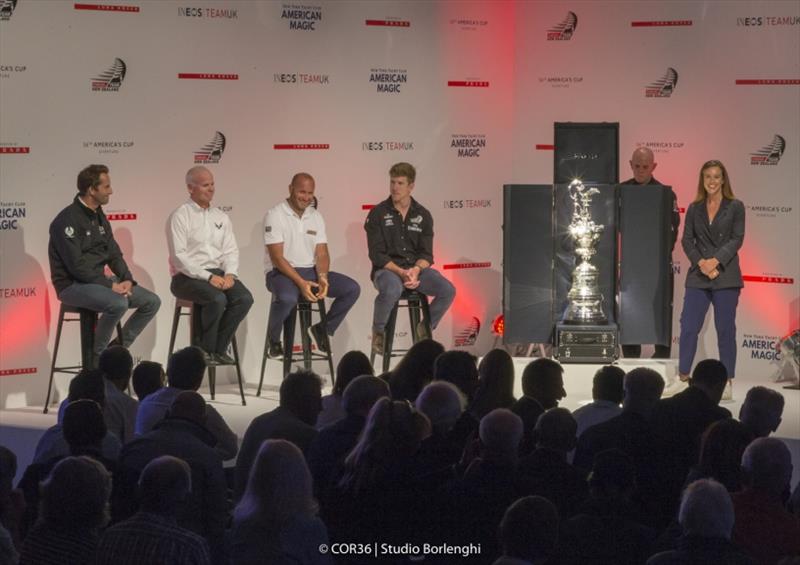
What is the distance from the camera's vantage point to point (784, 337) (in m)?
9.51

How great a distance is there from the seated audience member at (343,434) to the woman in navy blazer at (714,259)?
424 centimetres

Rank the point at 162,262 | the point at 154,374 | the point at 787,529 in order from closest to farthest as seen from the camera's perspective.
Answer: the point at 787,529 → the point at 154,374 → the point at 162,262

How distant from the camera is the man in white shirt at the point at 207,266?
8391 millimetres

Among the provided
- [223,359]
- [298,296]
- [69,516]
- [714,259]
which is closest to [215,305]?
[223,359]

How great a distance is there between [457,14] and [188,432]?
248 inches

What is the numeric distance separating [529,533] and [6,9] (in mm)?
5849

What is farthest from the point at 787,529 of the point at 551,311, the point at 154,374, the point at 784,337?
the point at 784,337

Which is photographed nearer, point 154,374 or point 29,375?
point 154,374

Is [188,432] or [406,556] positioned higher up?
[188,432]

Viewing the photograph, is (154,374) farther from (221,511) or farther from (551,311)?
(551,311)

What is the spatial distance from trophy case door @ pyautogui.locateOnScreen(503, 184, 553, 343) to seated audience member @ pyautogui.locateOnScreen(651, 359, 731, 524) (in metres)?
3.14

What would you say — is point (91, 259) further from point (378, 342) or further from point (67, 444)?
point (67, 444)

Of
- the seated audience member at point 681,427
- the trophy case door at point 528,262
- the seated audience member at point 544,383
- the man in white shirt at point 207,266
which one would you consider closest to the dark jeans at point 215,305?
the man in white shirt at point 207,266

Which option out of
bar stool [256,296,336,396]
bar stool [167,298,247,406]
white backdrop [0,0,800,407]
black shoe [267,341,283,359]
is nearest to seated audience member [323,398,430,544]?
bar stool [167,298,247,406]
